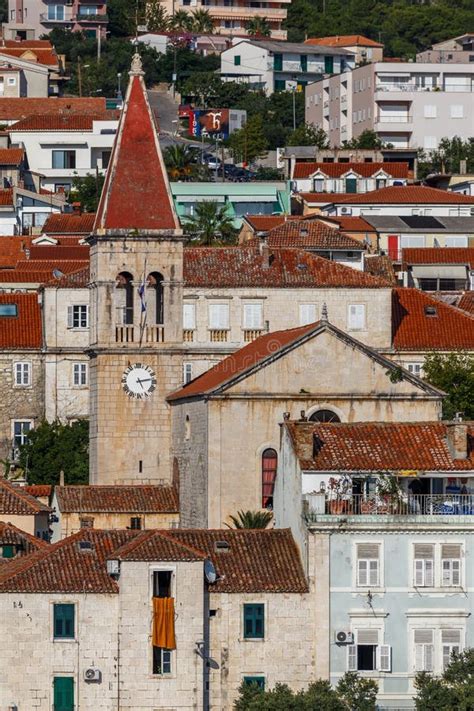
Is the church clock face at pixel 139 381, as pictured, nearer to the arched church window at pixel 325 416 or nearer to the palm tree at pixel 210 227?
the arched church window at pixel 325 416

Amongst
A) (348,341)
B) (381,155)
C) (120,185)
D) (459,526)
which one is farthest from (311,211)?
(459,526)

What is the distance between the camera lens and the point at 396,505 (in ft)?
234

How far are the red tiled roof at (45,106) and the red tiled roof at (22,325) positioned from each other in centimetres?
6577

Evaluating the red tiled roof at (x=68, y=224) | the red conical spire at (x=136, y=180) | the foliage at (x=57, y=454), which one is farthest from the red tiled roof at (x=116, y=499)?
the red tiled roof at (x=68, y=224)

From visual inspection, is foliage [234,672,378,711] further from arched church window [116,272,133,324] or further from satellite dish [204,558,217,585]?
arched church window [116,272,133,324]

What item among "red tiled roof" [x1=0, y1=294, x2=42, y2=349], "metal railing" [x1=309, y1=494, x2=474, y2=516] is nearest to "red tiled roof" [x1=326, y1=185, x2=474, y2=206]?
"red tiled roof" [x1=0, y1=294, x2=42, y2=349]

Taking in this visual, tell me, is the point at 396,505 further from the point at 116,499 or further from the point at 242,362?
the point at 116,499

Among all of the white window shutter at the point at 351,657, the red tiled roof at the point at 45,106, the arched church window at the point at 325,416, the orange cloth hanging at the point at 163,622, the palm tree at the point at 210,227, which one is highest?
the red tiled roof at the point at 45,106

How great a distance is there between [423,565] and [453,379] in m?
28.1

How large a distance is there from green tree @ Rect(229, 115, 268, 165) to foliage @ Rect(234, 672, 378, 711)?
4231 inches

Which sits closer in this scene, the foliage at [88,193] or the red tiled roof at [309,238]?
the red tiled roof at [309,238]

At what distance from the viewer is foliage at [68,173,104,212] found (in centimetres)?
15525

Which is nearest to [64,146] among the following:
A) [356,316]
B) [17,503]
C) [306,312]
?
[306,312]

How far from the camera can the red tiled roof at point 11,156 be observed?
156m
